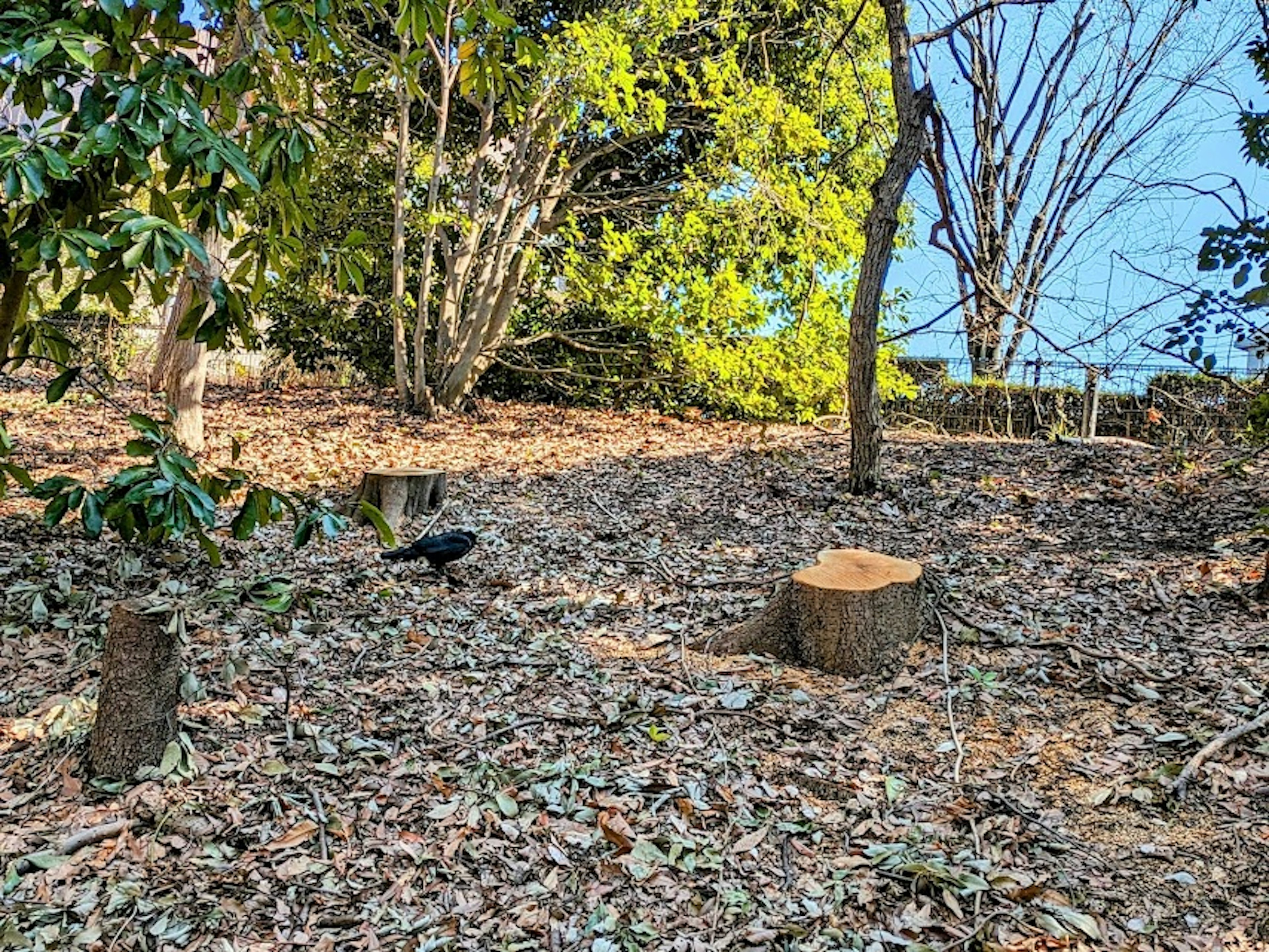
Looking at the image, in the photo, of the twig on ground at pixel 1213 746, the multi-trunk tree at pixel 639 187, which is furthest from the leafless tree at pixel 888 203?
the twig on ground at pixel 1213 746

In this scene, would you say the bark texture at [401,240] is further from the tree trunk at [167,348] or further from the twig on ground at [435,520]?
the twig on ground at [435,520]

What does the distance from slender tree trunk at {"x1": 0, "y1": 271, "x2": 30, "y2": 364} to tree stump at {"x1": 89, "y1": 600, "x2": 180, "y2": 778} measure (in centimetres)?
78

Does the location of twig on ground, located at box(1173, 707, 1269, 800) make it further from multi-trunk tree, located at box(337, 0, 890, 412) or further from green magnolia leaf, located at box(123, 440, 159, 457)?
multi-trunk tree, located at box(337, 0, 890, 412)

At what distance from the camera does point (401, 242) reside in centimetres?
737

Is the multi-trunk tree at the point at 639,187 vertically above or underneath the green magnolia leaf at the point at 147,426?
above

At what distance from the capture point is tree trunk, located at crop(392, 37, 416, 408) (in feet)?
23.4

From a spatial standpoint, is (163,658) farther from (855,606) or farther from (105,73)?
(855,606)

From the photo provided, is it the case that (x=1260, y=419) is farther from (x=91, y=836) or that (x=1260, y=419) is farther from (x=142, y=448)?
(x=91, y=836)

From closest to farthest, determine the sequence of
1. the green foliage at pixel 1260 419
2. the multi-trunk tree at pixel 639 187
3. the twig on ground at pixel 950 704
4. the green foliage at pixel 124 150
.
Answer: the green foliage at pixel 124 150 < the twig on ground at pixel 950 704 < the green foliage at pixel 1260 419 < the multi-trunk tree at pixel 639 187

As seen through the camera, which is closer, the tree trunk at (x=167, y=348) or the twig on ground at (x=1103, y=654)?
the twig on ground at (x=1103, y=654)

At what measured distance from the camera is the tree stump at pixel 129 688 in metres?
2.58

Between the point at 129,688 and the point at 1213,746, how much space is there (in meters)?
3.17

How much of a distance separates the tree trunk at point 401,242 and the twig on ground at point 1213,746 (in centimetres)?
622

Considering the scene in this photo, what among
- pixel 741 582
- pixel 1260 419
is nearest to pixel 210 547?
pixel 741 582
